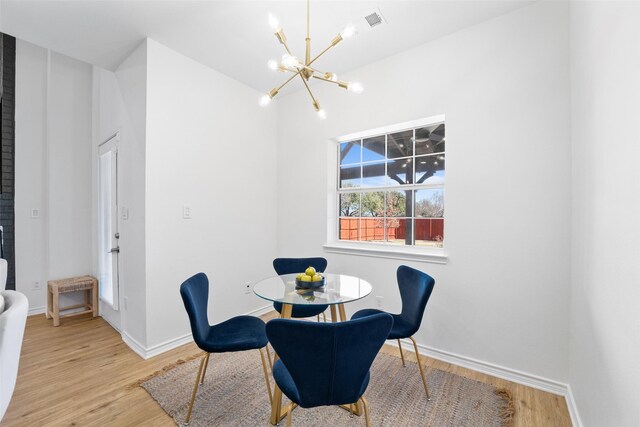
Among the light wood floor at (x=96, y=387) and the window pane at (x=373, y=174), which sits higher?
the window pane at (x=373, y=174)

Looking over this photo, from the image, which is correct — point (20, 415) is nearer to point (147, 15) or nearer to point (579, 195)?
point (147, 15)

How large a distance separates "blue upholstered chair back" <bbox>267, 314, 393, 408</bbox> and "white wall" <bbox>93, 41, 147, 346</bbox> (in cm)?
198

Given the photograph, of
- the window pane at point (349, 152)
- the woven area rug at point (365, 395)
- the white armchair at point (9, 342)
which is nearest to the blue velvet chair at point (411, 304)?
the woven area rug at point (365, 395)

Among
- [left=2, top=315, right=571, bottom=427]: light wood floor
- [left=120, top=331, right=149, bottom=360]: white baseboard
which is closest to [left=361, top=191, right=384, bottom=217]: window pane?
[left=2, top=315, right=571, bottom=427]: light wood floor

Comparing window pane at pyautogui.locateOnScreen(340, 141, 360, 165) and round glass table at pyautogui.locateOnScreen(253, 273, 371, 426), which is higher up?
window pane at pyautogui.locateOnScreen(340, 141, 360, 165)

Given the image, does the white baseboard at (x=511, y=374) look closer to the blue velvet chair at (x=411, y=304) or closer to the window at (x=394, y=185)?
the blue velvet chair at (x=411, y=304)

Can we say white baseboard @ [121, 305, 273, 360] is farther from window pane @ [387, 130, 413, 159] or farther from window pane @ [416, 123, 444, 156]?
window pane @ [416, 123, 444, 156]

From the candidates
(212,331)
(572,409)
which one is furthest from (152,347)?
(572,409)

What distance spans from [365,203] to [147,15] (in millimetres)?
2620

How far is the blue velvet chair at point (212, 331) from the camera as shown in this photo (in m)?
1.74

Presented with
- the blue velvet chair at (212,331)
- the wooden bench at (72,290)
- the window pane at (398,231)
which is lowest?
the wooden bench at (72,290)

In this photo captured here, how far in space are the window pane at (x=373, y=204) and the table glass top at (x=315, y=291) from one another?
105 centimetres

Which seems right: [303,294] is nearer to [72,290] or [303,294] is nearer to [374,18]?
[374,18]

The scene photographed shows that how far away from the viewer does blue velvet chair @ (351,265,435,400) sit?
6.49ft
